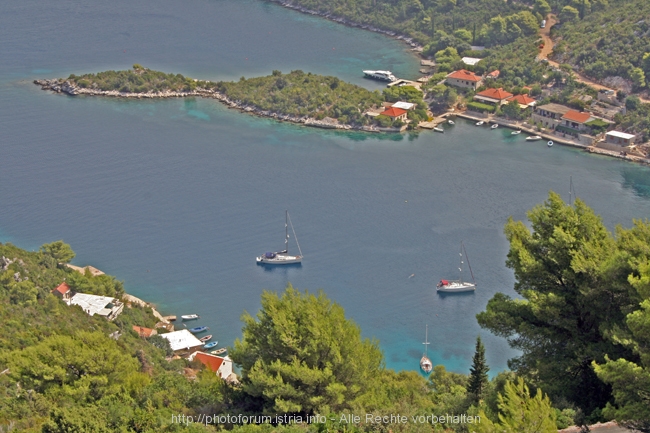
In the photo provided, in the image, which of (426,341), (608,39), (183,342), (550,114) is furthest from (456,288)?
(608,39)

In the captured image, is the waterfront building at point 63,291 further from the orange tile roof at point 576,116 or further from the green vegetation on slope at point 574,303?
the orange tile roof at point 576,116

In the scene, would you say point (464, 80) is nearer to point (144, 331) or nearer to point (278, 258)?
point (278, 258)

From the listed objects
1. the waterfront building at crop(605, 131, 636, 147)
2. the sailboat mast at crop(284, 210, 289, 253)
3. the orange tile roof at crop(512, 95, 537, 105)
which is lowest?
the sailboat mast at crop(284, 210, 289, 253)

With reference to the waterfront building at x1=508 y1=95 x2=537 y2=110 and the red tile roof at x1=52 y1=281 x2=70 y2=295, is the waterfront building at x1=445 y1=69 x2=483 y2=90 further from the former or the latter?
the red tile roof at x1=52 y1=281 x2=70 y2=295

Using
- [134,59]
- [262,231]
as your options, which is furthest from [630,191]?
[134,59]

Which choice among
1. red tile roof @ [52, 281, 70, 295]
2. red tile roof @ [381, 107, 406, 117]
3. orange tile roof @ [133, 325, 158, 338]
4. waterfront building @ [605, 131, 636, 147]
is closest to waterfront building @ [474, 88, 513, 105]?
red tile roof @ [381, 107, 406, 117]

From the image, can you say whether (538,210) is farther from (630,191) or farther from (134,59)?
(134,59)

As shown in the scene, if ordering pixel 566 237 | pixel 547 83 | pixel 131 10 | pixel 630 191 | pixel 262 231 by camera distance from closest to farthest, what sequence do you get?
pixel 566 237, pixel 262 231, pixel 630 191, pixel 547 83, pixel 131 10
